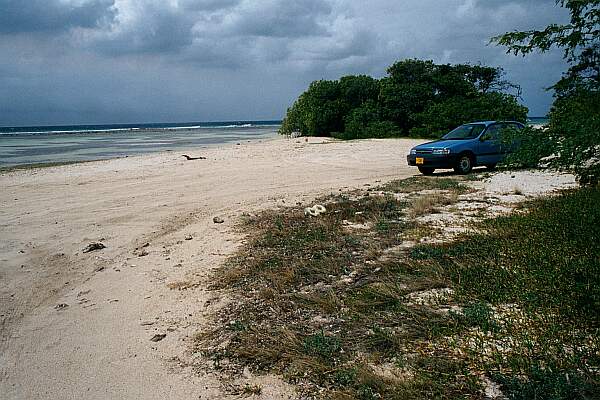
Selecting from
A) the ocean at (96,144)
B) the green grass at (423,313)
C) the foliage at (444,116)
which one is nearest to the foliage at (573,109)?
the green grass at (423,313)

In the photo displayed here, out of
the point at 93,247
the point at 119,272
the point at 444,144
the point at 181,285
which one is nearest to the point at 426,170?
the point at 444,144

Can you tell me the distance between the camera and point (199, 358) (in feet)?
14.2

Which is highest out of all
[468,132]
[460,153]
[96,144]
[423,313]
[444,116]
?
[444,116]

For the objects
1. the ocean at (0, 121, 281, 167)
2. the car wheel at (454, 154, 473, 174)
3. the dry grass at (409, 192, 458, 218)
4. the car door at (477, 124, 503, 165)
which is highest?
the car door at (477, 124, 503, 165)

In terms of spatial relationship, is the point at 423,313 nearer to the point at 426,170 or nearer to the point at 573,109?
the point at 573,109

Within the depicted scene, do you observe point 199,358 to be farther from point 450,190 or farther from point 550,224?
point 450,190

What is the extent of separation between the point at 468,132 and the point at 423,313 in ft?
40.3

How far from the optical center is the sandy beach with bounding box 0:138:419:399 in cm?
420

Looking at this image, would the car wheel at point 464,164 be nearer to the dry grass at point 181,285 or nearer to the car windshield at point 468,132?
the car windshield at point 468,132

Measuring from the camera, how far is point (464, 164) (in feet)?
49.9

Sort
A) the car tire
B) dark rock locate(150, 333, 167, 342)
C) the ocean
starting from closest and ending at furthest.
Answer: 1. dark rock locate(150, 333, 167, 342)
2. the car tire
3. the ocean

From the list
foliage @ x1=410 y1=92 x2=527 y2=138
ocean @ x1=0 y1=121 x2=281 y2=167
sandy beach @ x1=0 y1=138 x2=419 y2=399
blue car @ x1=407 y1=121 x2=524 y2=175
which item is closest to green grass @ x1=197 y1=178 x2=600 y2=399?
sandy beach @ x1=0 y1=138 x2=419 y2=399

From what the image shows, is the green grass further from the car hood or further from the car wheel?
the car hood

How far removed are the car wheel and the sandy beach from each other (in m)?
1.74
